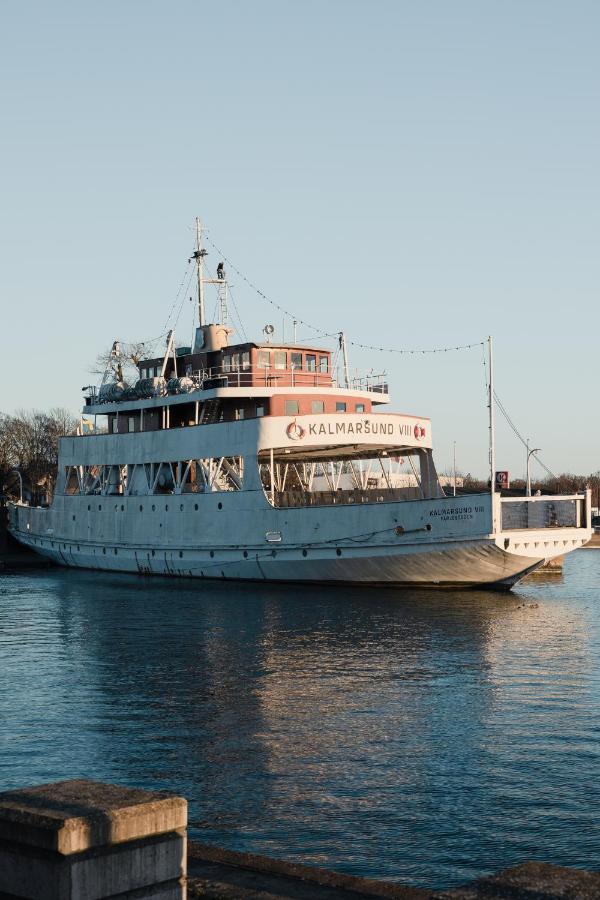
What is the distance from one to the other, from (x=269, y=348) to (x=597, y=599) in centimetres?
1874

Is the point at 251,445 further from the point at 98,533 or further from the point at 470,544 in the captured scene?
the point at 98,533

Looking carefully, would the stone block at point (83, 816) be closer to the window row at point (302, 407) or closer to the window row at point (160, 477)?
the window row at point (160, 477)

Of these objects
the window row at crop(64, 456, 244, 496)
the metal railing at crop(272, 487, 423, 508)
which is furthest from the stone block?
the metal railing at crop(272, 487, 423, 508)

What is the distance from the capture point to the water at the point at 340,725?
12703 millimetres

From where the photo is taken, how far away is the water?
1270 cm

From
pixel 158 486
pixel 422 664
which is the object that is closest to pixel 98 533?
pixel 158 486

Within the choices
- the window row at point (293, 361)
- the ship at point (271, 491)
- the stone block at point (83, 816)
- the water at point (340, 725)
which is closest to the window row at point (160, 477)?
the ship at point (271, 491)

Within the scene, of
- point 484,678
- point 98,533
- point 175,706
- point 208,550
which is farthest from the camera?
point 98,533

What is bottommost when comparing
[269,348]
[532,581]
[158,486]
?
[532,581]

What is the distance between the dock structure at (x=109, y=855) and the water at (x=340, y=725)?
16.0 ft

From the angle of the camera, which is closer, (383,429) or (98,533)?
(383,429)

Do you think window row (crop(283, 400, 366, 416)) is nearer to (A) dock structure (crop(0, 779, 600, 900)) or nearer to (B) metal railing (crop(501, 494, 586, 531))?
(B) metal railing (crop(501, 494, 586, 531))

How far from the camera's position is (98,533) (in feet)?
184

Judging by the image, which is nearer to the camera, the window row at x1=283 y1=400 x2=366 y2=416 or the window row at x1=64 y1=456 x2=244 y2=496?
the window row at x1=283 y1=400 x2=366 y2=416
